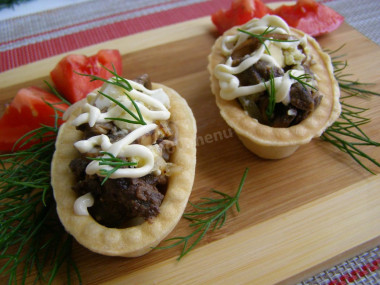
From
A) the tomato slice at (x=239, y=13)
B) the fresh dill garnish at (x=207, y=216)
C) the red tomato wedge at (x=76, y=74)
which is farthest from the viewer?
the tomato slice at (x=239, y=13)

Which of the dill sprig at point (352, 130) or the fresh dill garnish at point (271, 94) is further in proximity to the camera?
the dill sprig at point (352, 130)

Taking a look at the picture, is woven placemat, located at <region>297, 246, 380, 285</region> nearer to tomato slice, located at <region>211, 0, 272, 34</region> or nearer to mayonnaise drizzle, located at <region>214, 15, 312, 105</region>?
mayonnaise drizzle, located at <region>214, 15, 312, 105</region>

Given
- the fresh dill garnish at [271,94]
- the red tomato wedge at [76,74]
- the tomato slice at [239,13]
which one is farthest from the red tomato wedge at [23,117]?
the tomato slice at [239,13]

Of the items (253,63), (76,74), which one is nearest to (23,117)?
(76,74)

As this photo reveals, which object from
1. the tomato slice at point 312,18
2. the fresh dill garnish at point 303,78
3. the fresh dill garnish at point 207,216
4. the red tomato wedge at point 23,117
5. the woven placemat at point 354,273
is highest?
the fresh dill garnish at point 303,78

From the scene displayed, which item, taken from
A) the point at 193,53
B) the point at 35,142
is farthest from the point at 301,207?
the point at 35,142

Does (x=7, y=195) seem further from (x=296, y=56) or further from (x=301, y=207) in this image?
(x=296, y=56)

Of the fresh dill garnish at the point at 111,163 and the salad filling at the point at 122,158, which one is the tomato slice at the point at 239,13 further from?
the fresh dill garnish at the point at 111,163

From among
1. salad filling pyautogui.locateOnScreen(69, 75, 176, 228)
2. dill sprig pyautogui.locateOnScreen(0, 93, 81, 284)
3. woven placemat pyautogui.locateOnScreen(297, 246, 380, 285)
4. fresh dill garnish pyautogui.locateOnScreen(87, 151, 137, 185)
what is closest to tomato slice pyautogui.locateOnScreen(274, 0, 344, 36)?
salad filling pyautogui.locateOnScreen(69, 75, 176, 228)
